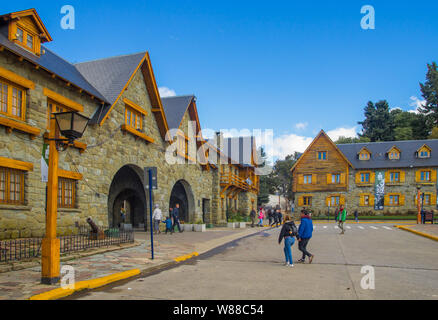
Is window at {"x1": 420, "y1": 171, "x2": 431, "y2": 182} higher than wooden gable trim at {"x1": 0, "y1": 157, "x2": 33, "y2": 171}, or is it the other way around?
wooden gable trim at {"x1": 0, "y1": 157, "x2": 33, "y2": 171}

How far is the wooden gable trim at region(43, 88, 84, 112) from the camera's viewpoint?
12.9 metres

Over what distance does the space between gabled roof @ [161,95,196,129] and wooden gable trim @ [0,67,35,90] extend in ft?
39.6

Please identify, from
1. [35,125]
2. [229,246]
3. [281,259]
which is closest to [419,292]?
[281,259]

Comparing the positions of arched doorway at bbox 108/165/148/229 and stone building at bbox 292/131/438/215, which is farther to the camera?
stone building at bbox 292/131/438/215

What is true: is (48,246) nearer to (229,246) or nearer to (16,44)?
(16,44)

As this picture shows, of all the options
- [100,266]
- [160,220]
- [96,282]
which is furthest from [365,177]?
[96,282]

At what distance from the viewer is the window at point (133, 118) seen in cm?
1806

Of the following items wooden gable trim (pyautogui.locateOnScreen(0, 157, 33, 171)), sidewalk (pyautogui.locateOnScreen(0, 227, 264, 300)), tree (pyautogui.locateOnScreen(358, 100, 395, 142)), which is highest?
tree (pyautogui.locateOnScreen(358, 100, 395, 142))

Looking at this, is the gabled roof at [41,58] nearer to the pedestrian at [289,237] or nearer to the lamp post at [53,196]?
the lamp post at [53,196]

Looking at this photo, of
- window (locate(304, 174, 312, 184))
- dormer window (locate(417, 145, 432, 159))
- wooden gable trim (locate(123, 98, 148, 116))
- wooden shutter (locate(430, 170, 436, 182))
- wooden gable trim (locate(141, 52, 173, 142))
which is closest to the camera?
wooden gable trim (locate(123, 98, 148, 116))

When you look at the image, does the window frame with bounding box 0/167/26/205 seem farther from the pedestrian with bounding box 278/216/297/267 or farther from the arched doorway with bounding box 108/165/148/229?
the pedestrian with bounding box 278/216/297/267

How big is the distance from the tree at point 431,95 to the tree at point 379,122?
259 inches

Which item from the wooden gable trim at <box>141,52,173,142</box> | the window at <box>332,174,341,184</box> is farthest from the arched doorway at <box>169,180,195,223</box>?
the window at <box>332,174,341,184</box>

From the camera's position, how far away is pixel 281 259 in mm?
11680
